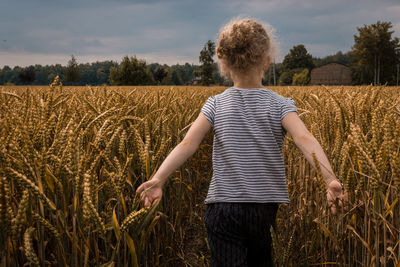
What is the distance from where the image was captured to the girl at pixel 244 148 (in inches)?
55.6

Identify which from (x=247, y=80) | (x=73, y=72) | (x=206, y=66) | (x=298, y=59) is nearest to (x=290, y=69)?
(x=298, y=59)

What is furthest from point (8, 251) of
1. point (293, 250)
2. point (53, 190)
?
point (293, 250)

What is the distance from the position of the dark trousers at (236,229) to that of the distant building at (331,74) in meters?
62.8

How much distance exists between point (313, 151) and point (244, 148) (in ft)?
1.07

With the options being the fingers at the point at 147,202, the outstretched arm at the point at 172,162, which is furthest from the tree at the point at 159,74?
the fingers at the point at 147,202

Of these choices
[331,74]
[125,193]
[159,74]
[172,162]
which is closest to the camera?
[172,162]

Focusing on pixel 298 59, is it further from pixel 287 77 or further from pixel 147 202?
pixel 147 202

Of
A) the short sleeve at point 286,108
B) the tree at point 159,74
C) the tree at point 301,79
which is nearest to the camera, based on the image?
the short sleeve at point 286,108

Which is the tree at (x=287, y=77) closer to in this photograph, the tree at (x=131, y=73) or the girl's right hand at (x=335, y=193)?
the tree at (x=131, y=73)

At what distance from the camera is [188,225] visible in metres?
2.95

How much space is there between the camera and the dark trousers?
1.39 meters

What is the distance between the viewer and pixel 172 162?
1.34 metres

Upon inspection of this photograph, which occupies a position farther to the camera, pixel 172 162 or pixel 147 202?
pixel 172 162

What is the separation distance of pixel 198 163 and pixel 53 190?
8.06 ft
